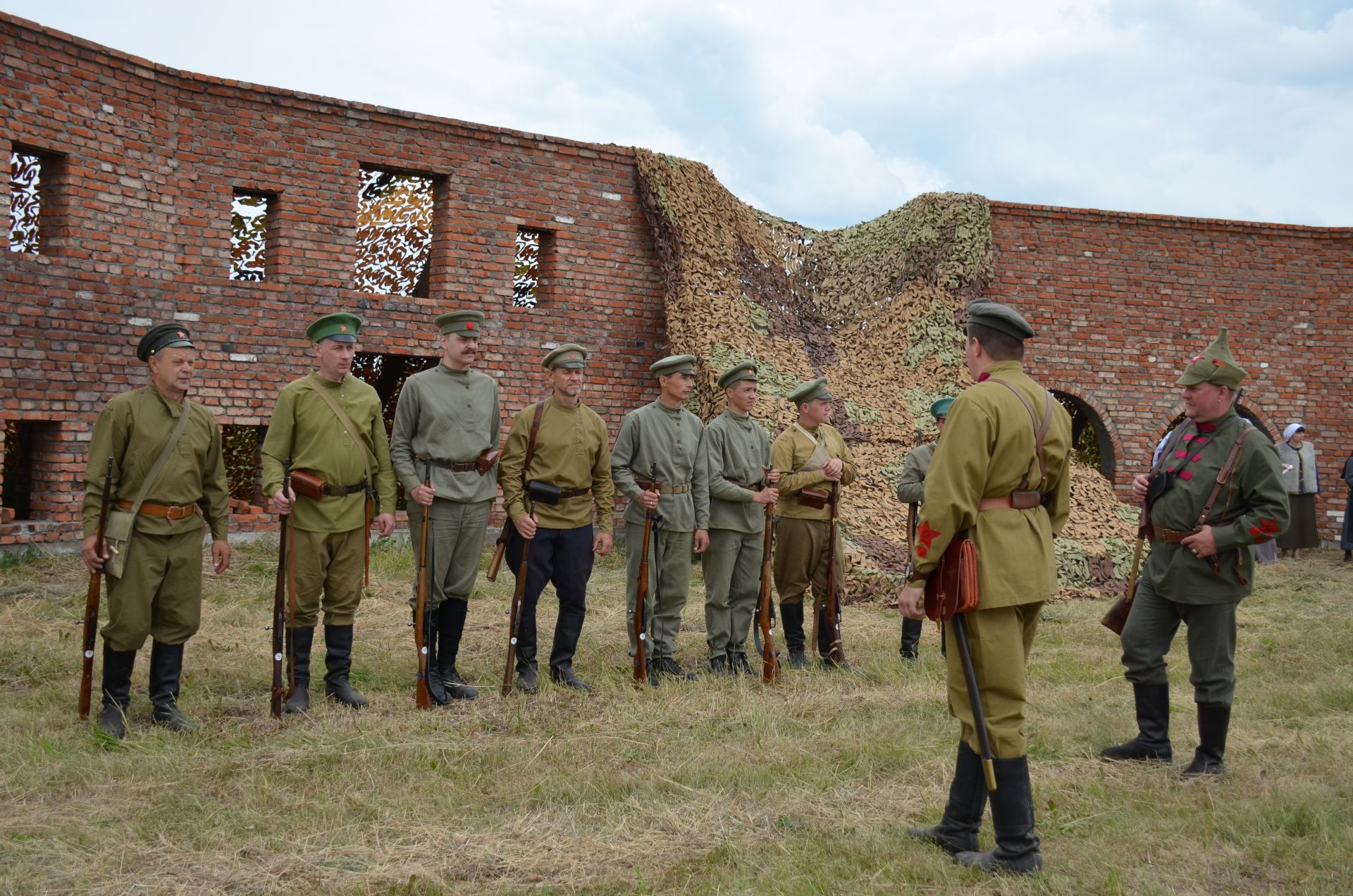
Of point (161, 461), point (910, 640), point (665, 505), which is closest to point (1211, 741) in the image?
point (910, 640)

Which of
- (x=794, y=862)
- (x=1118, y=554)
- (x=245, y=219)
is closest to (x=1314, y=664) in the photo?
(x=1118, y=554)

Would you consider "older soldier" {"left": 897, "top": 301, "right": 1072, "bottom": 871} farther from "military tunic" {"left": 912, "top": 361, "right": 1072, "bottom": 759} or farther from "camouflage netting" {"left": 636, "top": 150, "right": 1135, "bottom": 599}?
"camouflage netting" {"left": 636, "top": 150, "right": 1135, "bottom": 599}

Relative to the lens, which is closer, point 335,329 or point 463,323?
point 335,329

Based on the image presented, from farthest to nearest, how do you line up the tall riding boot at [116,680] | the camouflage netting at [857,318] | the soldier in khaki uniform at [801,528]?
the camouflage netting at [857,318] → the soldier in khaki uniform at [801,528] → the tall riding boot at [116,680]

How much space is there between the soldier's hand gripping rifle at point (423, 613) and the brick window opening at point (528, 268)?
21.6 feet

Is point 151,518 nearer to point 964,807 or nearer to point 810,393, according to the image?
point 964,807

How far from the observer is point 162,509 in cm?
523

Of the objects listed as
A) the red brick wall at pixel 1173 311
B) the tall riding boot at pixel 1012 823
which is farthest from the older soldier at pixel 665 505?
the red brick wall at pixel 1173 311

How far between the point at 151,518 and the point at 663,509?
9.20ft

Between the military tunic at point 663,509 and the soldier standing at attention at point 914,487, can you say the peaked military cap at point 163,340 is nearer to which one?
the military tunic at point 663,509

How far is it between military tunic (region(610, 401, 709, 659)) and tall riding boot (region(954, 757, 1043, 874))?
3.13m

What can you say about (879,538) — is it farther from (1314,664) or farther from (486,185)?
(486,185)

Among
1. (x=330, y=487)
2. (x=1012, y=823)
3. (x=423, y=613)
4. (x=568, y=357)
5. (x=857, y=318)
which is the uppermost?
(x=857, y=318)

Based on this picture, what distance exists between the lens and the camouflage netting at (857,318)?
11211 mm
